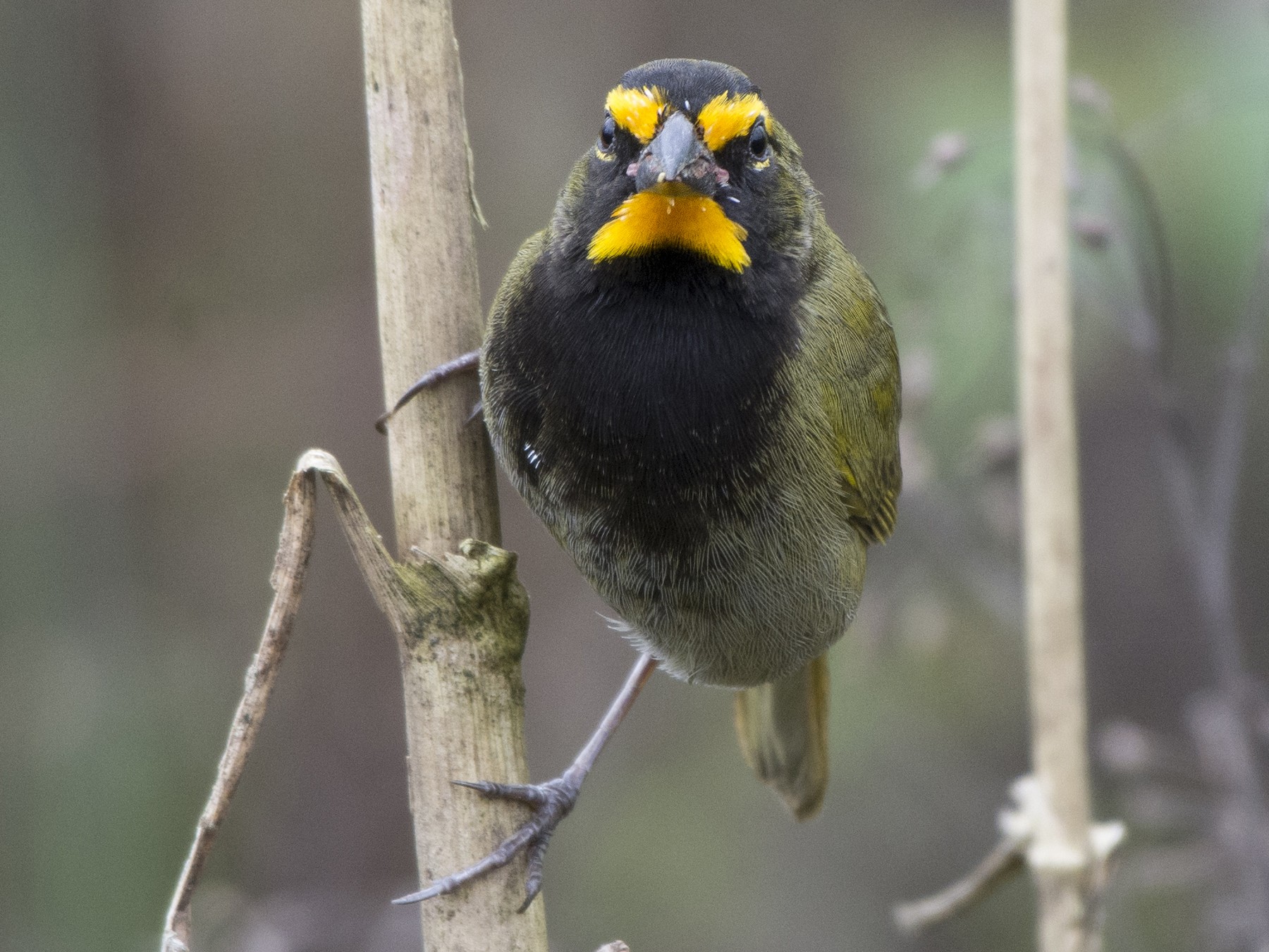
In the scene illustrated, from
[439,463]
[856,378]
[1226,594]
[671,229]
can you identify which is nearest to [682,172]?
[671,229]

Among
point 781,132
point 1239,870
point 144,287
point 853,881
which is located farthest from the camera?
point 144,287

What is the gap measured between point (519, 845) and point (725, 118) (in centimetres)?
142

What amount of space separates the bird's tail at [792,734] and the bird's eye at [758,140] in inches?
59.5

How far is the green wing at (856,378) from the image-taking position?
10.4 ft

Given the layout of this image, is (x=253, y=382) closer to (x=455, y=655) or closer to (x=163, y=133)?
(x=163, y=133)

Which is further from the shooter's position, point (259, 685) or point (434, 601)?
point (434, 601)

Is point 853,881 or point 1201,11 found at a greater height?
point 1201,11

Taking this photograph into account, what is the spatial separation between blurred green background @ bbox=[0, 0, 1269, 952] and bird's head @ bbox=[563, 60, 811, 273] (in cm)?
172

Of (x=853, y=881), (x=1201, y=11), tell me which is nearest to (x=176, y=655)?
(x=853, y=881)

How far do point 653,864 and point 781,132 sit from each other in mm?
3364

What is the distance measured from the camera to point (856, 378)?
3.32m

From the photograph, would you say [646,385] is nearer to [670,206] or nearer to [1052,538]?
[670,206]

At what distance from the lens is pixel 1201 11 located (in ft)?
16.6

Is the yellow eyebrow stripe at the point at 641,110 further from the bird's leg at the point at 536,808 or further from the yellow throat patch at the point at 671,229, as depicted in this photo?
the bird's leg at the point at 536,808
